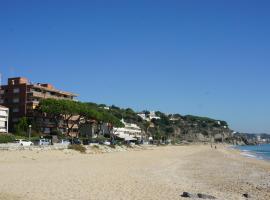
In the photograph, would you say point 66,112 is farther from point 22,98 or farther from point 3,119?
point 3,119

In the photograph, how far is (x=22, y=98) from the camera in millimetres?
89625

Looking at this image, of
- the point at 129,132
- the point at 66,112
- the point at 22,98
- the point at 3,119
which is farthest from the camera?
the point at 129,132

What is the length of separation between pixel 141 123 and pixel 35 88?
273ft

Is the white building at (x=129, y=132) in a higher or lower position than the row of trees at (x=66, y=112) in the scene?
lower

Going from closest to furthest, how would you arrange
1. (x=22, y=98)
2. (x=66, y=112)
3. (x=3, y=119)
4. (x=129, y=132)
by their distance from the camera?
(x=3, y=119)
(x=66, y=112)
(x=22, y=98)
(x=129, y=132)

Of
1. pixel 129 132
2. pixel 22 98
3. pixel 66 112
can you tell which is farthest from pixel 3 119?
pixel 129 132

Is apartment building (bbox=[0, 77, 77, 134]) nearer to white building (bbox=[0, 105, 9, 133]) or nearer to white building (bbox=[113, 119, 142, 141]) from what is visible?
white building (bbox=[0, 105, 9, 133])

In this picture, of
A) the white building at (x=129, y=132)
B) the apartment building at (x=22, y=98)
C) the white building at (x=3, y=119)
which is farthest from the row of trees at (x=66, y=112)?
the white building at (x=129, y=132)

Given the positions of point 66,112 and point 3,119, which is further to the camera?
point 66,112

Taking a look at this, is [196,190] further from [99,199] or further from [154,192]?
[99,199]

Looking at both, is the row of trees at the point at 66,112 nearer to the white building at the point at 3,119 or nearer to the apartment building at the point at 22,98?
the apartment building at the point at 22,98

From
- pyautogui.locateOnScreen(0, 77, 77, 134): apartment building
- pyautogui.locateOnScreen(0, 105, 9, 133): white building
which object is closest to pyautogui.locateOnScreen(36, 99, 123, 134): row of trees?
pyautogui.locateOnScreen(0, 77, 77, 134): apartment building

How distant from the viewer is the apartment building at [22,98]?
8881 cm

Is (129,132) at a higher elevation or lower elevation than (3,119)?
lower
